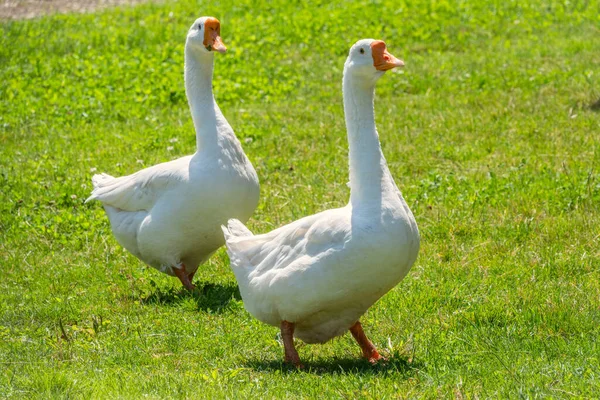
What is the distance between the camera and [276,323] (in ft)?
20.2

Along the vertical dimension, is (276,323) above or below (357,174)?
below

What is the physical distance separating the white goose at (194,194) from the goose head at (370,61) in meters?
1.79

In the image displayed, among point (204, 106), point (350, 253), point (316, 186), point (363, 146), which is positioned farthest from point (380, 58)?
point (316, 186)

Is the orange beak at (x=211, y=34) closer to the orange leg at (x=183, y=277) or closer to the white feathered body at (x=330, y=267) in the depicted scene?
the orange leg at (x=183, y=277)

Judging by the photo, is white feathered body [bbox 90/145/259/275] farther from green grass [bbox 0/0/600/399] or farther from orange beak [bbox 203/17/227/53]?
orange beak [bbox 203/17/227/53]

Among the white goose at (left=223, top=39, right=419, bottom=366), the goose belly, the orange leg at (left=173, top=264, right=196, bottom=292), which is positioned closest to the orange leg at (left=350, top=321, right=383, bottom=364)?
the white goose at (left=223, top=39, right=419, bottom=366)

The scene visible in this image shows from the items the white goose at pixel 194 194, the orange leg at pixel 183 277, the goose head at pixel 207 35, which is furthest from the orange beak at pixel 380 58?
the orange leg at pixel 183 277

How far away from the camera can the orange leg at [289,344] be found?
19.5 feet

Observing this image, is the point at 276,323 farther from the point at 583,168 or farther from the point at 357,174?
the point at 583,168

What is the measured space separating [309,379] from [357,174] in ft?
4.26

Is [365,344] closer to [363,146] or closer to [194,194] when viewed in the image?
[363,146]

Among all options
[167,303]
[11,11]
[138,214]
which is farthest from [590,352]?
[11,11]

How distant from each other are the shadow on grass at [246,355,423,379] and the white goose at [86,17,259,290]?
64.3 inches

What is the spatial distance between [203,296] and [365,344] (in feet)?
6.13
